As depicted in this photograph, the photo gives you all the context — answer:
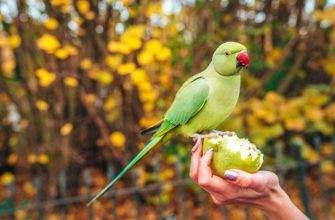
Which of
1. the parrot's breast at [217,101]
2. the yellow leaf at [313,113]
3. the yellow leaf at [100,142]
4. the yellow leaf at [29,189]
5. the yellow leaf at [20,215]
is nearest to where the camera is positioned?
the parrot's breast at [217,101]

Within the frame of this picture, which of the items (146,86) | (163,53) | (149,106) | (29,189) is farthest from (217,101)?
(29,189)

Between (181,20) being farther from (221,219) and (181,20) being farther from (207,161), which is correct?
(207,161)

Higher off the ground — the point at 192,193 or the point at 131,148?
the point at 131,148

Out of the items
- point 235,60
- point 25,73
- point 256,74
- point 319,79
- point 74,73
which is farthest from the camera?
point 319,79

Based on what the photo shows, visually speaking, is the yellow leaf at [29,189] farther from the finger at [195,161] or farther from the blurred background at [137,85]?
the finger at [195,161]

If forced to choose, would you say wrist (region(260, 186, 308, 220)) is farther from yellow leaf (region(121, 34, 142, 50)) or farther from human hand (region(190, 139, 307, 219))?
yellow leaf (region(121, 34, 142, 50))

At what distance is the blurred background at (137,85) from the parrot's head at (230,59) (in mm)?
2259

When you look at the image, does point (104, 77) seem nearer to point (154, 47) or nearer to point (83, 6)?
point (154, 47)

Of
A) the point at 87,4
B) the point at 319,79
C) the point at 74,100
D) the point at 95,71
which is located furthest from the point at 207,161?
the point at 319,79

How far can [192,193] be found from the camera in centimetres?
525

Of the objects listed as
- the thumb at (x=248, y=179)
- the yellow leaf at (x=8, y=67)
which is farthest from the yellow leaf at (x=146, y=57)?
the thumb at (x=248, y=179)

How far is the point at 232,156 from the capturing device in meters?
1.57

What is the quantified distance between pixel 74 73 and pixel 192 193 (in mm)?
1861

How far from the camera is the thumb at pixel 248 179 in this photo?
146 cm
